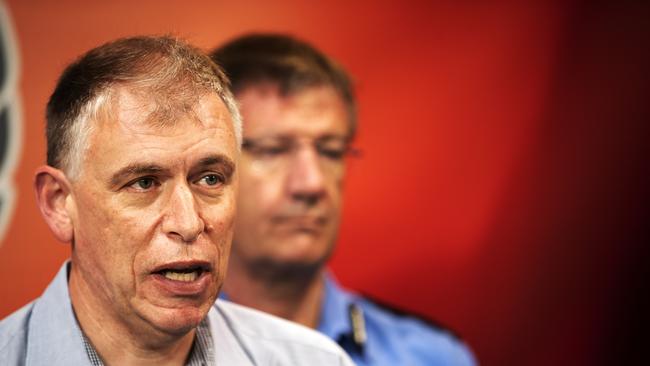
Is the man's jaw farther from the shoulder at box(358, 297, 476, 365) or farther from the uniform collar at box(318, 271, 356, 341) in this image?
the shoulder at box(358, 297, 476, 365)

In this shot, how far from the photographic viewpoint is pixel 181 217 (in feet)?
3.24

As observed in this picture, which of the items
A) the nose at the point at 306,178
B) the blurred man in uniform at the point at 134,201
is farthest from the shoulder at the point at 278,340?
the nose at the point at 306,178

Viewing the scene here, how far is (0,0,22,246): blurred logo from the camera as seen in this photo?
6.12 feet

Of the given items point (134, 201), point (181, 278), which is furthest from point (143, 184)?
point (181, 278)

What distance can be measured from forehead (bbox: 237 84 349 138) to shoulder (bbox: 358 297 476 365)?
0.51m

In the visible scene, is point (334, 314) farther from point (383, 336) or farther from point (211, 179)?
point (211, 179)

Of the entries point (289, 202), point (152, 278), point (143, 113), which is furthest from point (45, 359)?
point (289, 202)

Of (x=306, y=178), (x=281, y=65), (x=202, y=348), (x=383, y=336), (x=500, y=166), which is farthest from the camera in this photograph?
(x=500, y=166)

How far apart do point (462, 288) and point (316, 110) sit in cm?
103

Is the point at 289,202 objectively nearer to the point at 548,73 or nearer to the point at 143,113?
the point at 143,113

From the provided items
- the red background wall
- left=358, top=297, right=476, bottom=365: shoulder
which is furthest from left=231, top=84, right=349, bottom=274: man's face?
the red background wall

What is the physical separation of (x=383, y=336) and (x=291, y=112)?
0.61 m

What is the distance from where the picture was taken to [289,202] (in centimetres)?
181

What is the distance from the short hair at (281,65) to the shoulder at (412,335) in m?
0.49
